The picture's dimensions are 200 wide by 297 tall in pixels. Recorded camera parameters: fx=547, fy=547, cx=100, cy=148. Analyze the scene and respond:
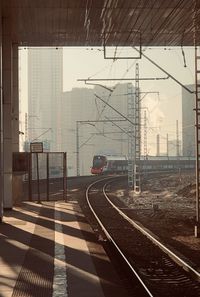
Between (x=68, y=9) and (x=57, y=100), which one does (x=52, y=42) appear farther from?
(x=57, y=100)

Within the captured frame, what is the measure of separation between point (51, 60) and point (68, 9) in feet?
491

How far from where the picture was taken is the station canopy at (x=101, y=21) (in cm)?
2208

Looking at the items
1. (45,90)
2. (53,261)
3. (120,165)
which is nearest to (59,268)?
(53,261)

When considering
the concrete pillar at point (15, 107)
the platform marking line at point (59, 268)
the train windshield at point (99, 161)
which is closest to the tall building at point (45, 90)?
the train windshield at point (99, 161)

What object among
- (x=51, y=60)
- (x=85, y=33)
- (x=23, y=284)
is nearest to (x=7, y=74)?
(x=85, y=33)

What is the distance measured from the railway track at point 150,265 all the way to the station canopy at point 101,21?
747 cm

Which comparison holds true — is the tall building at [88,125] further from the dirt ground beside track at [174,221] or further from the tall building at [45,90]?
the dirt ground beside track at [174,221]

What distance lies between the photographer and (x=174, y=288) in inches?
394

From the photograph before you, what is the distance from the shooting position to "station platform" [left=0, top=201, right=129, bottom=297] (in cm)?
916

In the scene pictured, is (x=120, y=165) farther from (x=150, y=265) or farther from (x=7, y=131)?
(x=150, y=265)

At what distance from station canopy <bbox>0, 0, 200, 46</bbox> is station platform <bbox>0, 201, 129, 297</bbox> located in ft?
27.6

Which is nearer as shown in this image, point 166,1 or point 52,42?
point 166,1

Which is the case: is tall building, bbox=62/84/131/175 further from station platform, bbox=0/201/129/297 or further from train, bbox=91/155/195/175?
station platform, bbox=0/201/129/297

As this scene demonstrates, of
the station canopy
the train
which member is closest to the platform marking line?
the station canopy
